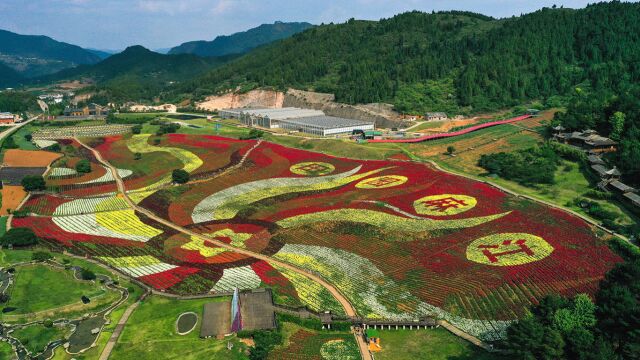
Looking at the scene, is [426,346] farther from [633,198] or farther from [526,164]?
[526,164]

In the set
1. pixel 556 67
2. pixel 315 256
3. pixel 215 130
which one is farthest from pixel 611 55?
pixel 315 256

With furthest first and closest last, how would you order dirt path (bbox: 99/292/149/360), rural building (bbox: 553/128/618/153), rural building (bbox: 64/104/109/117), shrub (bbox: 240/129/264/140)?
rural building (bbox: 64/104/109/117) < shrub (bbox: 240/129/264/140) < rural building (bbox: 553/128/618/153) < dirt path (bbox: 99/292/149/360)

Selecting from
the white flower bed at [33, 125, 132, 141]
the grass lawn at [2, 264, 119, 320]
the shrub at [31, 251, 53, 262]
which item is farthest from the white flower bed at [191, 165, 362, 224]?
the white flower bed at [33, 125, 132, 141]

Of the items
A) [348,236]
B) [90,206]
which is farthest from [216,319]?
[90,206]

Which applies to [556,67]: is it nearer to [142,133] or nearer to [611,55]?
[611,55]

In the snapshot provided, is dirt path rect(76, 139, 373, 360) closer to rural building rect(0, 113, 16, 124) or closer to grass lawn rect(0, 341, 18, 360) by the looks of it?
grass lawn rect(0, 341, 18, 360)
